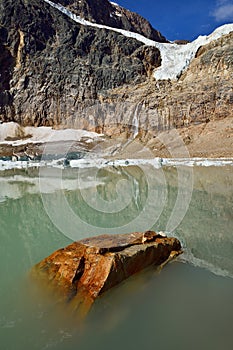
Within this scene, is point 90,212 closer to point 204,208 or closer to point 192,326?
point 204,208

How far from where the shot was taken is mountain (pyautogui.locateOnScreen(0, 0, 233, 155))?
50.8 meters

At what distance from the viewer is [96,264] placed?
198 inches

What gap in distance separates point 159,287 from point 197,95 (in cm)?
4575

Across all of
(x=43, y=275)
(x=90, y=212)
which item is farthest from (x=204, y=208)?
(x=43, y=275)

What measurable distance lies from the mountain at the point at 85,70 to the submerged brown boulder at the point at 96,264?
43683mm

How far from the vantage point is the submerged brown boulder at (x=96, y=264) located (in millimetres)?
4695

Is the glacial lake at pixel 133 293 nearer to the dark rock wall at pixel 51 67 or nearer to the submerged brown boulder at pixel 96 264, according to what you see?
the submerged brown boulder at pixel 96 264

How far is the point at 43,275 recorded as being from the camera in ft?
17.4

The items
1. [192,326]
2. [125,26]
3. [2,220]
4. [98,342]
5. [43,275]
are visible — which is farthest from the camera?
[125,26]

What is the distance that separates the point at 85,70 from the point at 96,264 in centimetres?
5701

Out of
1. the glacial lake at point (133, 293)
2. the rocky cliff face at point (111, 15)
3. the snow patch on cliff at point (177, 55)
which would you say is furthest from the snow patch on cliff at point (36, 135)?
the glacial lake at point (133, 293)

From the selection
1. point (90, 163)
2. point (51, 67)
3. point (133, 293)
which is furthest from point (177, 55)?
point (133, 293)

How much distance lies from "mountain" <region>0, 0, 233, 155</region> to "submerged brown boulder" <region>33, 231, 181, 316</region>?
1720 inches

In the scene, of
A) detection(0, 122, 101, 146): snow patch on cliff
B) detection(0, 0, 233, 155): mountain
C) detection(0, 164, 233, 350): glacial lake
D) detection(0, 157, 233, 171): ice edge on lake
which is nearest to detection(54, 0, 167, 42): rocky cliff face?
detection(0, 0, 233, 155): mountain
